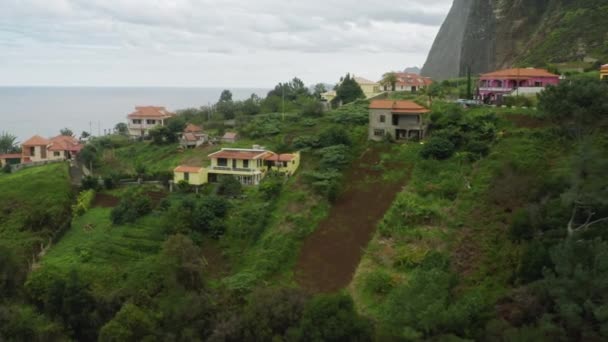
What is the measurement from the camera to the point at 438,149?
2834 centimetres

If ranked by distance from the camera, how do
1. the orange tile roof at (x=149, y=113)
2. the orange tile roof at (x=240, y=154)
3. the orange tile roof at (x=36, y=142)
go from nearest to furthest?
the orange tile roof at (x=240, y=154) → the orange tile roof at (x=36, y=142) → the orange tile roof at (x=149, y=113)

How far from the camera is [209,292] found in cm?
2070

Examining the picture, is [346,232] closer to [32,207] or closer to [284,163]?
[284,163]

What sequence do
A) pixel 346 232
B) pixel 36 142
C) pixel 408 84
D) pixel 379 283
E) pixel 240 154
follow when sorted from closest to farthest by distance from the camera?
pixel 379 283
pixel 346 232
pixel 240 154
pixel 36 142
pixel 408 84

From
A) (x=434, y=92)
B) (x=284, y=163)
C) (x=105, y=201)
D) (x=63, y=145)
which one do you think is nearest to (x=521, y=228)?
(x=284, y=163)

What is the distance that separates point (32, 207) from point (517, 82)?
30.1 meters

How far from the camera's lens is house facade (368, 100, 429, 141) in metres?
32.2

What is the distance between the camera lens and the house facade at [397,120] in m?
32.2

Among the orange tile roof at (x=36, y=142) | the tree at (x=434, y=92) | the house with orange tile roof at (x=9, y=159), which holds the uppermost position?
the tree at (x=434, y=92)

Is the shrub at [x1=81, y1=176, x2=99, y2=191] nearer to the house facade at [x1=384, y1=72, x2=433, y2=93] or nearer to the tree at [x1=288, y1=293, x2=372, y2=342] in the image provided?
the tree at [x1=288, y1=293, x2=372, y2=342]

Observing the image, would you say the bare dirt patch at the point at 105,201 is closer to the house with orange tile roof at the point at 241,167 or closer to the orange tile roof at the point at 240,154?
the house with orange tile roof at the point at 241,167

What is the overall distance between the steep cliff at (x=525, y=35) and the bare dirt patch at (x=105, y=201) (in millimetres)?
34819

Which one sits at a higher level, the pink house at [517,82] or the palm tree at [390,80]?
the palm tree at [390,80]

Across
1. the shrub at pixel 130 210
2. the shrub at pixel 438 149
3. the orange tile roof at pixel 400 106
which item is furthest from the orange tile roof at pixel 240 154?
the shrub at pixel 438 149
